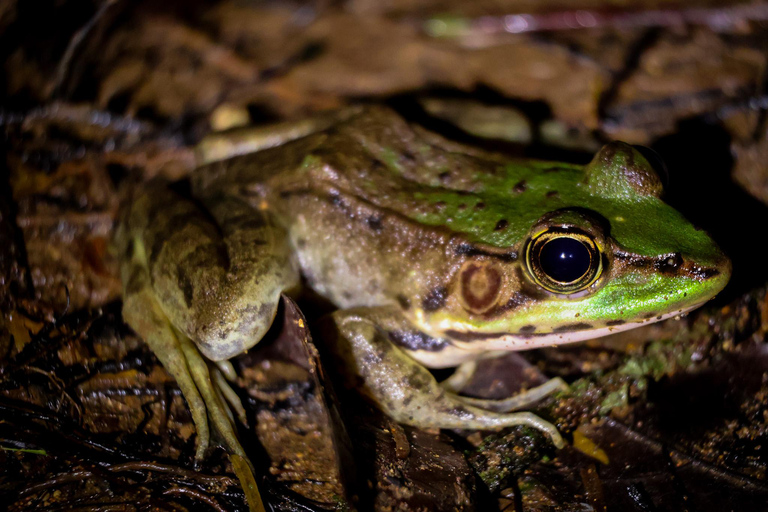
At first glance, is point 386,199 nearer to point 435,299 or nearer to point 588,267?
point 435,299

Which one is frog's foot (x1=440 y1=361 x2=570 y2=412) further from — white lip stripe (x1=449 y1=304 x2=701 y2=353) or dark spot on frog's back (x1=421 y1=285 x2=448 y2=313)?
dark spot on frog's back (x1=421 y1=285 x2=448 y2=313)

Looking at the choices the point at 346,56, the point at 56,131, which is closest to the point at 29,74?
the point at 56,131

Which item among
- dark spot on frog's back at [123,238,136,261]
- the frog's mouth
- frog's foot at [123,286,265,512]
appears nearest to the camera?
the frog's mouth

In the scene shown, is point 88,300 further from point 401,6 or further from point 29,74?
point 401,6

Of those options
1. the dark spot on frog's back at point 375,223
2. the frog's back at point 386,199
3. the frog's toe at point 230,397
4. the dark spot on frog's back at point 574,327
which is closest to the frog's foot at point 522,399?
the dark spot on frog's back at point 574,327

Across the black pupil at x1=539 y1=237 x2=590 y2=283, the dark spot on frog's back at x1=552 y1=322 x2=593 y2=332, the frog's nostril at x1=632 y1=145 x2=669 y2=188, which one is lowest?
the dark spot on frog's back at x1=552 y1=322 x2=593 y2=332

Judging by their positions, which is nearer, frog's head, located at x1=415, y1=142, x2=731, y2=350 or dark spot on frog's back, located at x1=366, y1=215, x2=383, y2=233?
frog's head, located at x1=415, y1=142, x2=731, y2=350

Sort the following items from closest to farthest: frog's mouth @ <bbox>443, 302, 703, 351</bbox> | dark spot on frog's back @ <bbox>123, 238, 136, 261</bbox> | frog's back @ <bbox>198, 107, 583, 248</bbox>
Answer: frog's mouth @ <bbox>443, 302, 703, 351</bbox> → frog's back @ <bbox>198, 107, 583, 248</bbox> → dark spot on frog's back @ <bbox>123, 238, 136, 261</bbox>

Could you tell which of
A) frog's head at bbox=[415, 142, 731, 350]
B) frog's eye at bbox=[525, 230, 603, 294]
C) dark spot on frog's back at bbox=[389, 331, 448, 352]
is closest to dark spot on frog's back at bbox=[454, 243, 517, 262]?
frog's head at bbox=[415, 142, 731, 350]
